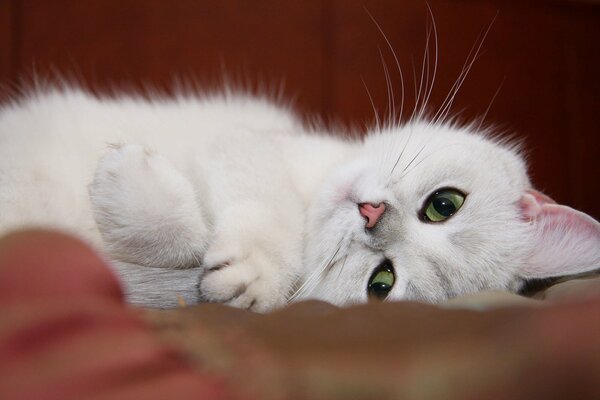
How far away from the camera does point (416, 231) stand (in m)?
1.04

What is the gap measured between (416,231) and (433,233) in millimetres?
32

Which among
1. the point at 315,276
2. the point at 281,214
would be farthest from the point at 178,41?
the point at 315,276

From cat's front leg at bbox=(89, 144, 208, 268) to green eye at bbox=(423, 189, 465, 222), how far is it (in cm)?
43

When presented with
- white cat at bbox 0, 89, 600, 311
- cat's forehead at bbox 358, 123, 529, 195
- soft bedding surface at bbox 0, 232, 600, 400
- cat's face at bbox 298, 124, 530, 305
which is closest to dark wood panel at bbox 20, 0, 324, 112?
white cat at bbox 0, 89, 600, 311

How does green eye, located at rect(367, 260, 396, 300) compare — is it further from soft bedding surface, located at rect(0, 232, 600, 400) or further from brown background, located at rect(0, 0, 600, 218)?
brown background, located at rect(0, 0, 600, 218)

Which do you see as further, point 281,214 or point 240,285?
point 281,214

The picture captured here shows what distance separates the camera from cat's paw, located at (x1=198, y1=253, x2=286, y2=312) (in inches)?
35.3

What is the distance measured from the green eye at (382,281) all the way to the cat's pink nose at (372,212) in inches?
3.1

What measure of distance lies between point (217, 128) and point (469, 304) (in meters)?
0.83

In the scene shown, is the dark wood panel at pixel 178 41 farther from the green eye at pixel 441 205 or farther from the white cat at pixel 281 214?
the green eye at pixel 441 205

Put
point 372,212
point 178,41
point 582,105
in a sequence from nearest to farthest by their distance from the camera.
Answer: point 372,212
point 178,41
point 582,105

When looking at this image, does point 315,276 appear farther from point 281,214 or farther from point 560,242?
point 560,242

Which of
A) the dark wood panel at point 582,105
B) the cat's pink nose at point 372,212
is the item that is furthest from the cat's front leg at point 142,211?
the dark wood panel at point 582,105

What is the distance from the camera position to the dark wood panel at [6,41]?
179 centimetres
